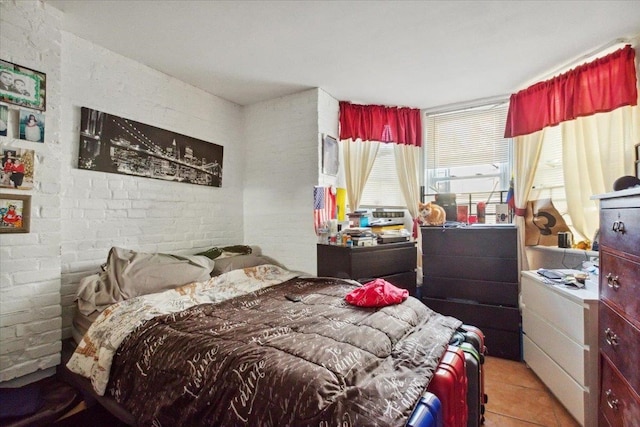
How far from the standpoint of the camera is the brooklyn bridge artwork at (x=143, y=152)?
7.25 feet

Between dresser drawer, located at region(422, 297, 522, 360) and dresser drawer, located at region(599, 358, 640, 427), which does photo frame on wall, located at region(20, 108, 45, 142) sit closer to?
dresser drawer, located at region(599, 358, 640, 427)

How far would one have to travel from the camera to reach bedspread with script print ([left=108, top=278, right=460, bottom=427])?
1.02 m

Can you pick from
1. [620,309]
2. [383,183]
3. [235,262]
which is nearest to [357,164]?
[383,183]

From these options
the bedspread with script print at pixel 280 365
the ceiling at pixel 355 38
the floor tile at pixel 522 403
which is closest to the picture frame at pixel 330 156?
the ceiling at pixel 355 38

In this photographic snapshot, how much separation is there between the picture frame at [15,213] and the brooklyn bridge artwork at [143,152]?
0.49 metres

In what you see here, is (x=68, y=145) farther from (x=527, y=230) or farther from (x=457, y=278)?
(x=527, y=230)

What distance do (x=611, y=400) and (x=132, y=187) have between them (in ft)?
10.5

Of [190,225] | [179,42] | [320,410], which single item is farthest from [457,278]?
[179,42]

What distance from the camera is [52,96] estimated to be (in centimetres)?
188

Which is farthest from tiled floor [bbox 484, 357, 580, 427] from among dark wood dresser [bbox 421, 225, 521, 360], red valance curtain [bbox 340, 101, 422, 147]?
red valance curtain [bbox 340, 101, 422, 147]

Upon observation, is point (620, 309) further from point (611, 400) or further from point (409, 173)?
point (409, 173)

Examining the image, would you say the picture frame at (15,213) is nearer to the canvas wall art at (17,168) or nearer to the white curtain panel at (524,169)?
the canvas wall art at (17,168)

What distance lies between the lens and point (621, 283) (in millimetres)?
1214

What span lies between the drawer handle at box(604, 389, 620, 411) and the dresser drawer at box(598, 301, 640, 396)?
15cm
